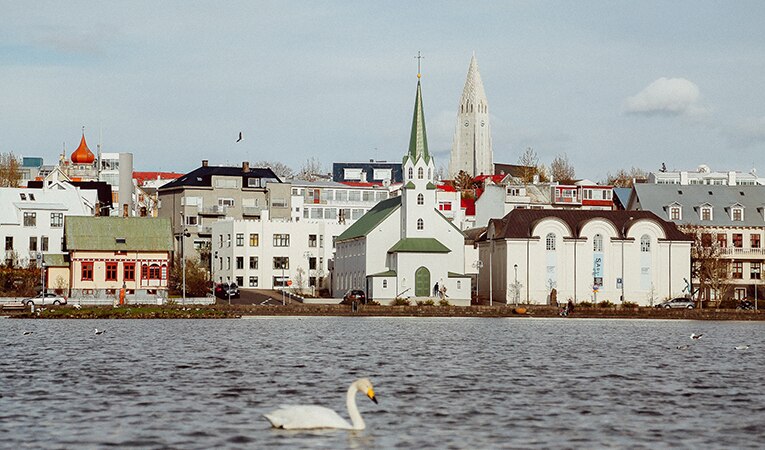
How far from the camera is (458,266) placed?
124 metres

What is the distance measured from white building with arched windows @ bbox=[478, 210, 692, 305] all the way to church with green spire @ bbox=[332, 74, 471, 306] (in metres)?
4.37

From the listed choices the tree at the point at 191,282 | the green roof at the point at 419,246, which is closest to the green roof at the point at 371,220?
the green roof at the point at 419,246

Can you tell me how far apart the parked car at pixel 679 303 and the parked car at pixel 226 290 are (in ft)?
130

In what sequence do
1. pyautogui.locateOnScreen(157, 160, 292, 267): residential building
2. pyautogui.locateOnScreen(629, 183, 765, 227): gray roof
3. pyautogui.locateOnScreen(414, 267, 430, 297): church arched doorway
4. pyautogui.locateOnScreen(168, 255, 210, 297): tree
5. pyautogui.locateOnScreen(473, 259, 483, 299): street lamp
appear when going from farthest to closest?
pyautogui.locateOnScreen(157, 160, 292, 267): residential building
pyautogui.locateOnScreen(629, 183, 765, 227): gray roof
pyautogui.locateOnScreen(473, 259, 483, 299): street lamp
pyautogui.locateOnScreen(168, 255, 210, 297): tree
pyautogui.locateOnScreen(414, 267, 430, 297): church arched doorway

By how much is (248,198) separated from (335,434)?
127 meters

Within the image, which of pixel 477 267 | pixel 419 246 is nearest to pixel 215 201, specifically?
pixel 477 267

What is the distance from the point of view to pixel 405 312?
4412 inches

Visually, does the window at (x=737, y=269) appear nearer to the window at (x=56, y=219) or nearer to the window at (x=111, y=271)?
the window at (x=111, y=271)

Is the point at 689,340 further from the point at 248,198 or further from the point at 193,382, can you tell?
the point at 248,198

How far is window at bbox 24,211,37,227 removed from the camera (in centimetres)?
13025

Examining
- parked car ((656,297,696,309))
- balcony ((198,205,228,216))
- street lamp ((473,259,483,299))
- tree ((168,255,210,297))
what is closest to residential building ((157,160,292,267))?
balcony ((198,205,228,216))

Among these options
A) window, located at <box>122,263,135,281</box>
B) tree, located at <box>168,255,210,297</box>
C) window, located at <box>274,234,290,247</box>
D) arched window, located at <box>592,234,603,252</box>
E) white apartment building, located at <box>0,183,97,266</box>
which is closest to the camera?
window, located at <box>122,263,135,281</box>

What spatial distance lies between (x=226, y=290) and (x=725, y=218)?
176 ft

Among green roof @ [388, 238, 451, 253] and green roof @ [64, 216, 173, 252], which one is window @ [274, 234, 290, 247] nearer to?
green roof @ [64, 216, 173, 252]
